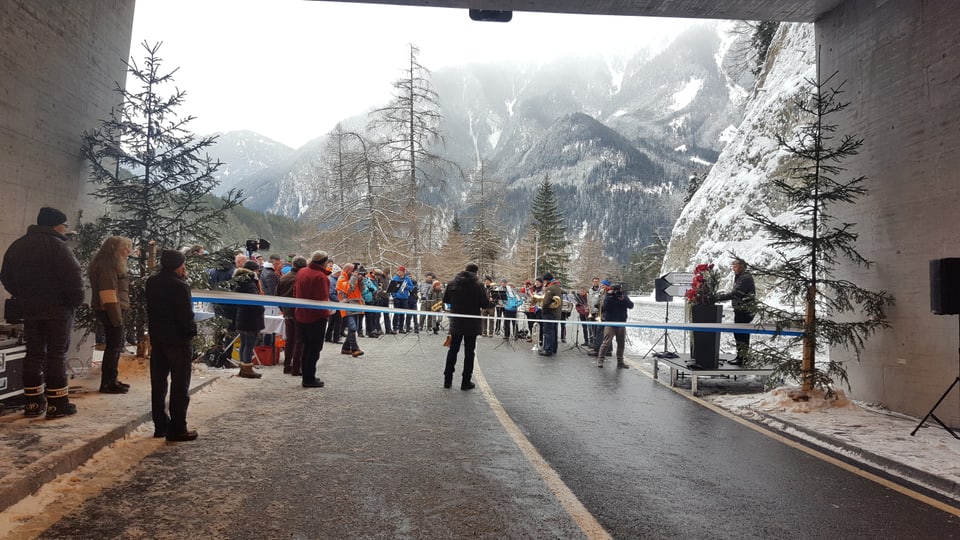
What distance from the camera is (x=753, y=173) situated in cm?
2811

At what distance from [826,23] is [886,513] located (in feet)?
27.7

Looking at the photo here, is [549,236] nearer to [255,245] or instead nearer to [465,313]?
[255,245]

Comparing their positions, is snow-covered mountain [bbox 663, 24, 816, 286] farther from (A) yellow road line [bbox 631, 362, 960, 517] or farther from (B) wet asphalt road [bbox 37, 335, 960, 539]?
(B) wet asphalt road [bbox 37, 335, 960, 539]

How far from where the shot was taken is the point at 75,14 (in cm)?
773

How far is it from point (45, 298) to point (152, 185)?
4076 millimetres

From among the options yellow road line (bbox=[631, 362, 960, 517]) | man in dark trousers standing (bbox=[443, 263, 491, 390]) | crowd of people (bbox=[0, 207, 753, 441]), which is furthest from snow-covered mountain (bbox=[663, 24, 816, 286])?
man in dark trousers standing (bbox=[443, 263, 491, 390])

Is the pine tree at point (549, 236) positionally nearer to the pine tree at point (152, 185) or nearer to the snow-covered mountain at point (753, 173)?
the snow-covered mountain at point (753, 173)

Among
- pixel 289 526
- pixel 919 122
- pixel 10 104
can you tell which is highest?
pixel 919 122

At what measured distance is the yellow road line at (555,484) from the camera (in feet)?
11.6

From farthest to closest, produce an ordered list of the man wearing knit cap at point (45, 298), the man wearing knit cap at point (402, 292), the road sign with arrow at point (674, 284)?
the man wearing knit cap at point (402, 292)
the road sign with arrow at point (674, 284)
the man wearing knit cap at point (45, 298)

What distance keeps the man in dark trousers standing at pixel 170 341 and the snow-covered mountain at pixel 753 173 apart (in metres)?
21.6

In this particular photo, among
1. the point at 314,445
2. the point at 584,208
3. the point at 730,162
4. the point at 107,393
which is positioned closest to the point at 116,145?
the point at 107,393

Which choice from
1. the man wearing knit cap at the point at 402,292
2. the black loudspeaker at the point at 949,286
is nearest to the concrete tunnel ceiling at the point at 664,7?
the black loudspeaker at the point at 949,286

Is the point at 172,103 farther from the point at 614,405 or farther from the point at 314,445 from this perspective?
the point at 614,405
